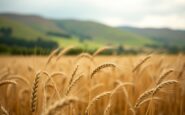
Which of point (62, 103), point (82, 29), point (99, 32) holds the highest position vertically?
point (82, 29)

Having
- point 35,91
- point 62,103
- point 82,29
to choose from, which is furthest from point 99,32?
point 62,103

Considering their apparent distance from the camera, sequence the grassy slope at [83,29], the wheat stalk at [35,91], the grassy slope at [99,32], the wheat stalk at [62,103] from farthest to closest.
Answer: the grassy slope at [99,32] → the grassy slope at [83,29] → the wheat stalk at [35,91] → the wheat stalk at [62,103]

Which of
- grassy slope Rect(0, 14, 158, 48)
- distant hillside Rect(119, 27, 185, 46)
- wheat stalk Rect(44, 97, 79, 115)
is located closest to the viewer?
wheat stalk Rect(44, 97, 79, 115)

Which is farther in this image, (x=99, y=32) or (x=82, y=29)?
(x=82, y=29)

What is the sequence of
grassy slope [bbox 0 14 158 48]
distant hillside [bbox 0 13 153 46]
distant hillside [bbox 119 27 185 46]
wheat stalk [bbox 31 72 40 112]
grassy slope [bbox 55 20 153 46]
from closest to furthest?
wheat stalk [bbox 31 72 40 112] → distant hillside [bbox 119 27 185 46] → distant hillside [bbox 0 13 153 46] → grassy slope [bbox 0 14 158 48] → grassy slope [bbox 55 20 153 46]

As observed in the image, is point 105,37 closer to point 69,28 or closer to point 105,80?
point 69,28

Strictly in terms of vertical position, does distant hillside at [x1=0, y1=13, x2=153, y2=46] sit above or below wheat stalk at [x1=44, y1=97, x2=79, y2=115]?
above

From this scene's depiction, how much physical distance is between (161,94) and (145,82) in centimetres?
62

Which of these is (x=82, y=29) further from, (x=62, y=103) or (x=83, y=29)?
(x=62, y=103)

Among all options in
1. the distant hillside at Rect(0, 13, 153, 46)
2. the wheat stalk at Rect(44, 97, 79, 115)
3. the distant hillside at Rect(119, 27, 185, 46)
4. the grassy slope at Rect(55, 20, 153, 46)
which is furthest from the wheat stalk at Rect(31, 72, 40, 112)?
the grassy slope at Rect(55, 20, 153, 46)

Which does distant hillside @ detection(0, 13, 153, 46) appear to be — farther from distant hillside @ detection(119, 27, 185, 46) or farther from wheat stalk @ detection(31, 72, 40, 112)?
wheat stalk @ detection(31, 72, 40, 112)

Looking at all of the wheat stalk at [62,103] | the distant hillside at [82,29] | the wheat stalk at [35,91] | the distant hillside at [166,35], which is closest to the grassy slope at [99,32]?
the distant hillside at [82,29]

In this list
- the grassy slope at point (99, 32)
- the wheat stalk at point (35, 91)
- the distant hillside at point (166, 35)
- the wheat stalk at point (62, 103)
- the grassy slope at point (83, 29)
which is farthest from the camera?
the grassy slope at point (99, 32)

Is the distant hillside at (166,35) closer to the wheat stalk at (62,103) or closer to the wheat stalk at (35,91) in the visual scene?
the wheat stalk at (35,91)
